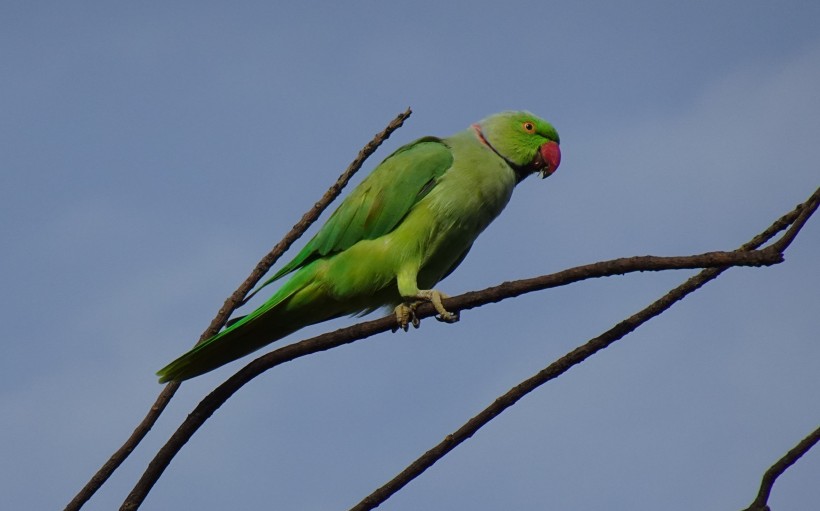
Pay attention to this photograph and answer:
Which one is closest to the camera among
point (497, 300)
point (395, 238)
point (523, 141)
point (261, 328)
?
point (497, 300)

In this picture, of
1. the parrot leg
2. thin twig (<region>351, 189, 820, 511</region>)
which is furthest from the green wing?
thin twig (<region>351, 189, 820, 511</region>)

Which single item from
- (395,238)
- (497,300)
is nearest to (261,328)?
(395,238)

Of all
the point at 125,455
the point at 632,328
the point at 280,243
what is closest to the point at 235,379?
the point at 125,455

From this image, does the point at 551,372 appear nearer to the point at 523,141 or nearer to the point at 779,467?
the point at 779,467

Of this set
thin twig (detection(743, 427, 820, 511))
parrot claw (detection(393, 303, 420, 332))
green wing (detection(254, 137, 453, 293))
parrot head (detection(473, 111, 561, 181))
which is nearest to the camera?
thin twig (detection(743, 427, 820, 511))

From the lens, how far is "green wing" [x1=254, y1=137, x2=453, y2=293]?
15.2 feet

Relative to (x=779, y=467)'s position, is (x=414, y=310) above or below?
above

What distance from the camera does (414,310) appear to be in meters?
4.26

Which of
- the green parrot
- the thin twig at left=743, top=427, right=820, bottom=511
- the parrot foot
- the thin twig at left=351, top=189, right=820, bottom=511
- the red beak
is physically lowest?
the thin twig at left=743, top=427, right=820, bottom=511

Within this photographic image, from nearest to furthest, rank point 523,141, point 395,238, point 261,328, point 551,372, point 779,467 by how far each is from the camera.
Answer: point 779,467, point 551,372, point 261,328, point 395,238, point 523,141

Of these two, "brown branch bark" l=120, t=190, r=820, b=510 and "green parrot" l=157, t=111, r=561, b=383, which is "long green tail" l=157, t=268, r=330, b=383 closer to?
"green parrot" l=157, t=111, r=561, b=383

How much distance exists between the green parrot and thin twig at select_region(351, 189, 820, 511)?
162cm

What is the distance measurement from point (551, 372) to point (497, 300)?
0.37m

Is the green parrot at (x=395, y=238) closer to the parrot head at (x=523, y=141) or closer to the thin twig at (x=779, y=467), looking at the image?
the parrot head at (x=523, y=141)
